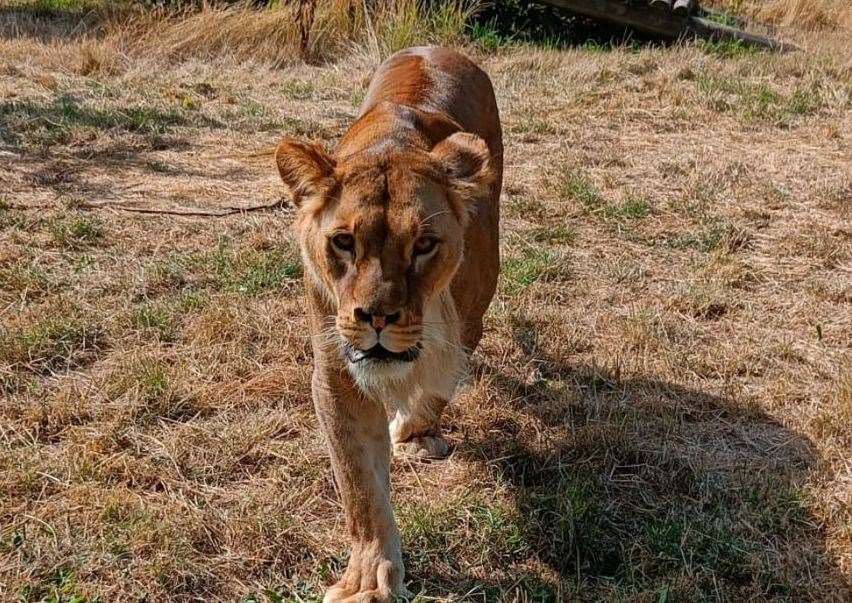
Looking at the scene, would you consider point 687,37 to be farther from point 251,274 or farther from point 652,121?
point 251,274

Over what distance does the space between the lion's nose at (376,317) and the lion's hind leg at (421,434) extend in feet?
3.35

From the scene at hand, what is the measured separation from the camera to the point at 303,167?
113 inches

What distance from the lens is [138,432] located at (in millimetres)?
3721

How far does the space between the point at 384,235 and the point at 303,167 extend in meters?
0.36

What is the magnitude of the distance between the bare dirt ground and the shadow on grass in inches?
0.4

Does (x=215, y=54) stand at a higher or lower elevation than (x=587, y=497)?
lower

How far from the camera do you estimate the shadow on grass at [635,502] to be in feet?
10.0

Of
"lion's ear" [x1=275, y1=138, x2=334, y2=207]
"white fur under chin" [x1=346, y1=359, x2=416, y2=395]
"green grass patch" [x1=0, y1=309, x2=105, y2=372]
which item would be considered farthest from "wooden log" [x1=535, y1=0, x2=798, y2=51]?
"white fur under chin" [x1=346, y1=359, x2=416, y2=395]

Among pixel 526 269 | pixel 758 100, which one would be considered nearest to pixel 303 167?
pixel 526 269

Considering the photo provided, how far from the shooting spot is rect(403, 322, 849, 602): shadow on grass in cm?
305

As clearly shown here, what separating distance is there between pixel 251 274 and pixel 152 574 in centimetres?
221

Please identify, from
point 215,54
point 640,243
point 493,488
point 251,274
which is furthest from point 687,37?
point 493,488

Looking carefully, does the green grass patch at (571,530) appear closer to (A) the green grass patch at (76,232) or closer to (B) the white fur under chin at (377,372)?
(B) the white fur under chin at (377,372)

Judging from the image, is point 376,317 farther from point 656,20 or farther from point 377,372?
point 656,20
